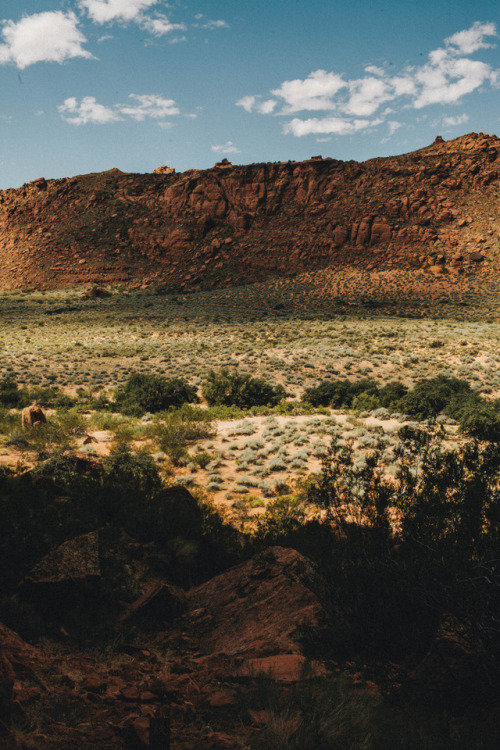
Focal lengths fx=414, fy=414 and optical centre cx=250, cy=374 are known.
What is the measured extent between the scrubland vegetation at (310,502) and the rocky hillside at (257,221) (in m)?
44.0

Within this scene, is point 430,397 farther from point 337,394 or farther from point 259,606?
point 259,606

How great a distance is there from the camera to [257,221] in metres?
72.4

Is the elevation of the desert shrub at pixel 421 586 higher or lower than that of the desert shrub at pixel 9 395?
lower

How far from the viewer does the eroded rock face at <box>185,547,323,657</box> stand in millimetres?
4223

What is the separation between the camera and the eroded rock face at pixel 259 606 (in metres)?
4.22

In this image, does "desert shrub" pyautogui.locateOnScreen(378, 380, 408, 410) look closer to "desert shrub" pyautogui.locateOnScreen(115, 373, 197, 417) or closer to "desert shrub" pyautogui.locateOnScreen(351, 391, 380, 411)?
"desert shrub" pyautogui.locateOnScreen(351, 391, 380, 411)

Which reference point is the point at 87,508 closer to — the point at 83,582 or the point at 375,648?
the point at 83,582

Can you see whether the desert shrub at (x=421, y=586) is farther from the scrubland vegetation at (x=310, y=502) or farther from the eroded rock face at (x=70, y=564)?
the eroded rock face at (x=70, y=564)

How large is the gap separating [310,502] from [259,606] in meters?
3.70

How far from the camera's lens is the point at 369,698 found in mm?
3068

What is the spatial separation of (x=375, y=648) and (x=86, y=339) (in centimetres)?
3246

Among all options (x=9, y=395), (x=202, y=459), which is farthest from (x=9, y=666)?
(x=9, y=395)

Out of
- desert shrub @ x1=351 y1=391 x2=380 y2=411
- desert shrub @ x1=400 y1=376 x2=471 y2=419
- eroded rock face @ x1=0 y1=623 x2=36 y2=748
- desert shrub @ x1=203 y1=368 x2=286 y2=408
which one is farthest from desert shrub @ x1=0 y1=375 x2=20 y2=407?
desert shrub @ x1=400 y1=376 x2=471 y2=419

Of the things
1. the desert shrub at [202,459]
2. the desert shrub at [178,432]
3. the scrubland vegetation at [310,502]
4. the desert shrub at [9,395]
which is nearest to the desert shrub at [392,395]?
the scrubland vegetation at [310,502]
